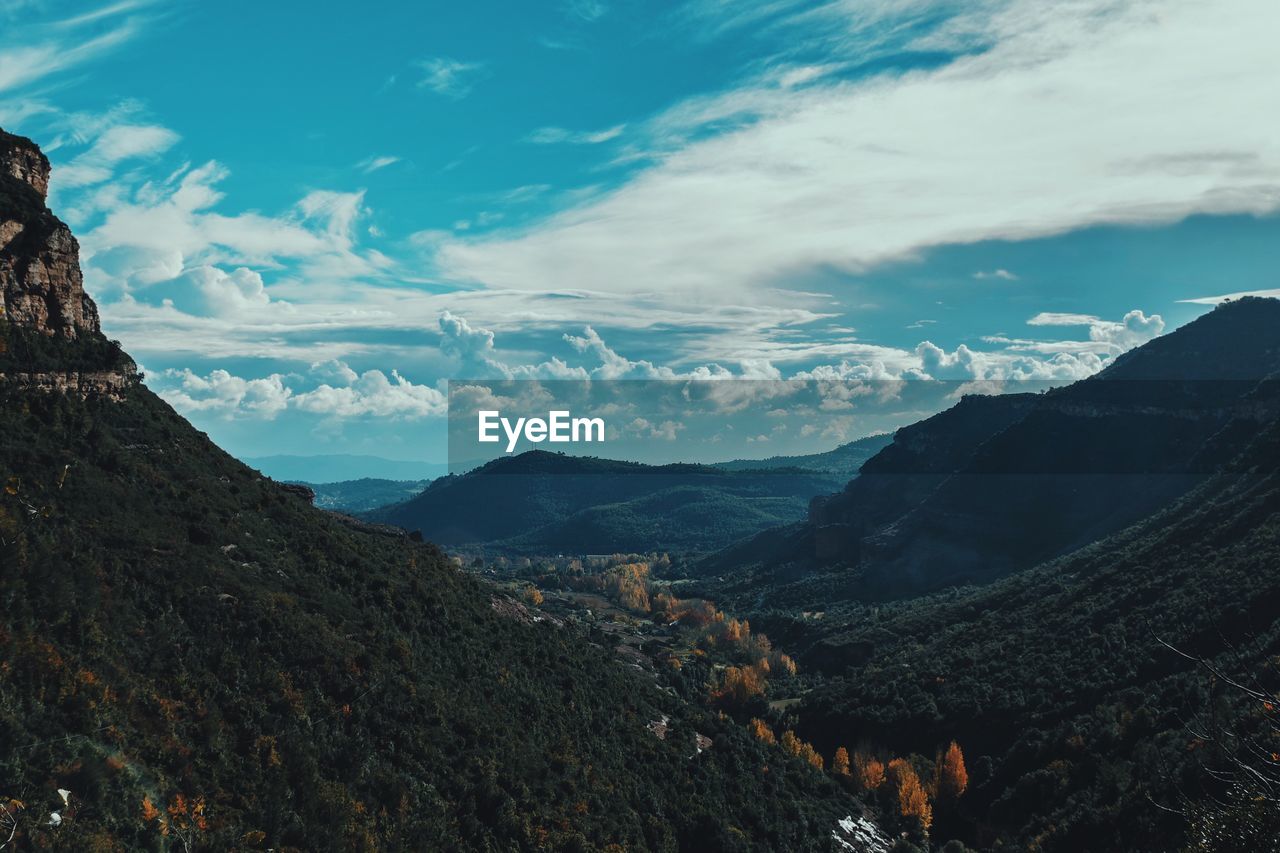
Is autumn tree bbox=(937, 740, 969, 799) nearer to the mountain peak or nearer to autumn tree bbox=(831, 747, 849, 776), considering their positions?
autumn tree bbox=(831, 747, 849, 776)

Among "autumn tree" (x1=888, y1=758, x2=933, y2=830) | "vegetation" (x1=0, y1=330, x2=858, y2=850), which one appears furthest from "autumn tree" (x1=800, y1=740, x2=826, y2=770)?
"vegetation" (x1=0, y1=330, x2=858, y2=850)

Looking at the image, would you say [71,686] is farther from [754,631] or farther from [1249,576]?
[754,631]

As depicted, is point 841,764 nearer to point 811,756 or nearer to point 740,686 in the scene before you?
point 811,756

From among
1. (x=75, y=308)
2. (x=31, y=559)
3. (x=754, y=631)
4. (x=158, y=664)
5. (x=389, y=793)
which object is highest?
(x=75, y=308)

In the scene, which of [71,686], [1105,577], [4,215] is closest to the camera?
[71,686]

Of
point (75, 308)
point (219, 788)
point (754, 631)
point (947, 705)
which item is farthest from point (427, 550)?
point (754, 631)

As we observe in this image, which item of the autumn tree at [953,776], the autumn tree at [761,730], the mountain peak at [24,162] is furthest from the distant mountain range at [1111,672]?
the mountain peak at [24,162]
